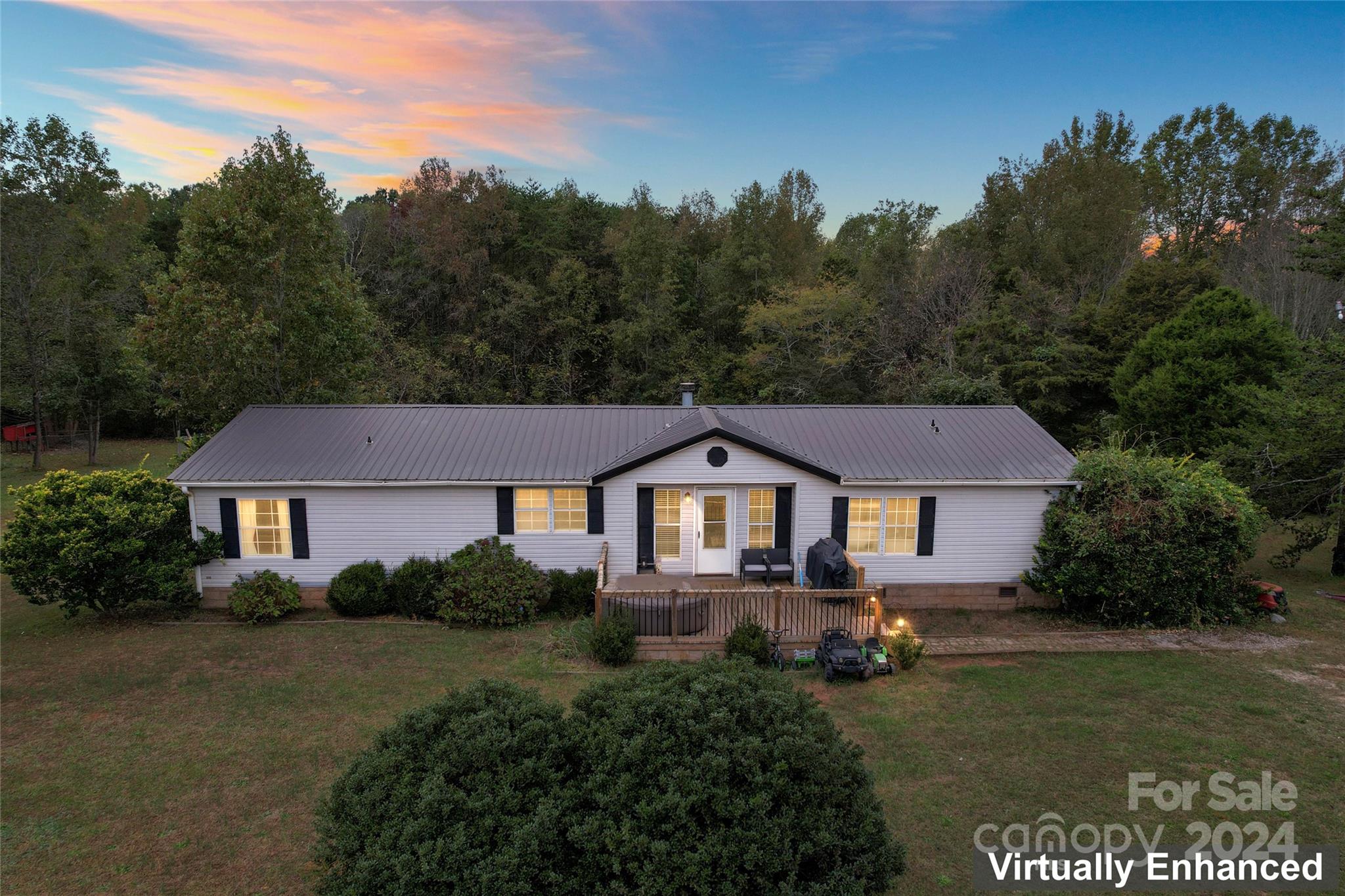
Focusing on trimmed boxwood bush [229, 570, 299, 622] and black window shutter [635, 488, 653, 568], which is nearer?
trimmed boxwood bush [229, 570, 299, 622]

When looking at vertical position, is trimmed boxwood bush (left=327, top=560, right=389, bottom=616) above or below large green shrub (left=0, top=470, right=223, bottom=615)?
below

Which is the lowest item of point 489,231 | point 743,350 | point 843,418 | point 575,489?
point 575,489

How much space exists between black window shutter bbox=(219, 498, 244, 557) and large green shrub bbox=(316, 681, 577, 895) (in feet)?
34.1

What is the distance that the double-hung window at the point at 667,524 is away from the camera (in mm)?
14219

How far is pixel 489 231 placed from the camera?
36.1 m

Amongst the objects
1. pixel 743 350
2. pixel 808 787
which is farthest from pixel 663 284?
pixel 808 787

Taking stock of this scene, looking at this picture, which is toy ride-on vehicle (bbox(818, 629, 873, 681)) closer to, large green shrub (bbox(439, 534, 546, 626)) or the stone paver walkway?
the stone paver walkway

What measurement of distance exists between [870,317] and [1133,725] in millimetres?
24296

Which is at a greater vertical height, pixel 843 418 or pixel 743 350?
pixel 743 350

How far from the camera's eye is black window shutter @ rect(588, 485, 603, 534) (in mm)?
13867

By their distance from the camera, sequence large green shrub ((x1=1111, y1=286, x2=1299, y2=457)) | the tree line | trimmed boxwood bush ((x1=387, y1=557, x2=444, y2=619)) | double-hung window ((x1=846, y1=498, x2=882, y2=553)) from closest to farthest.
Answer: trimmed boxwood bush ((x1=387, y1=557, x2=444, y2=619)), double-hung window ((x1=846, y1=498, x2=882, y2=553)), the tree line, large green shrub ((x1=1111, y1=286, x2=1299, y2=457))

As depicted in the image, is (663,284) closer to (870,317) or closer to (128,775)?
(870,317)

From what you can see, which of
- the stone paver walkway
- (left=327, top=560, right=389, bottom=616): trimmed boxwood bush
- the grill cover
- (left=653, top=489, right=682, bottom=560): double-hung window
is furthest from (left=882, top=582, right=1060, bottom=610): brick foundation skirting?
(left=327, top=560, right=389, bottom=616): trimmed boxwood bush

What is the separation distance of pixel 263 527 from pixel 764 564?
33.9 feet
